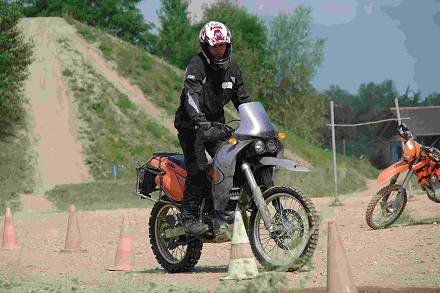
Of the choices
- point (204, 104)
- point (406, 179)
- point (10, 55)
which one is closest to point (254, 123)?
point (204, 104)

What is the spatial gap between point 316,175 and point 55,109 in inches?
625

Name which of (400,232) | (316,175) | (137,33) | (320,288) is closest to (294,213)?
(320,288)

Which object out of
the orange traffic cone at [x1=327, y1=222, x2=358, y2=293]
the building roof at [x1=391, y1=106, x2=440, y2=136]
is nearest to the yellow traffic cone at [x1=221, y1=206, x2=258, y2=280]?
the orange traffic cone at [x1=327, y1=222, x2=358, y2=293]

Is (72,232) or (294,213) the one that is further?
(72,232)

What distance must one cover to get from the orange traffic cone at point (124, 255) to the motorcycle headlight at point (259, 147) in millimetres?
2436

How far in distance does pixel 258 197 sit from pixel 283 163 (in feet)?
1.35

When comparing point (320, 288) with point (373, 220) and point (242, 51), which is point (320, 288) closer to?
point (373, 220)

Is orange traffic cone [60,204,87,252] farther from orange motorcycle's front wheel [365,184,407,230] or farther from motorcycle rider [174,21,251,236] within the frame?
motorcycle rider [174,21,251,236]

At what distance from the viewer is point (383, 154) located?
350 ft

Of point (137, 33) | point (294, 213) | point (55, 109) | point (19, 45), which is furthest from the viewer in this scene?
point (137, 33)

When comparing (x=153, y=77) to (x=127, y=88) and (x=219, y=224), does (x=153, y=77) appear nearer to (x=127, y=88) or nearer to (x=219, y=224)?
(x=127, y=88)

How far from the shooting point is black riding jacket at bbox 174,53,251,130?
10.7 meters

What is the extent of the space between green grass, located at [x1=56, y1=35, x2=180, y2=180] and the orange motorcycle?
3554cm

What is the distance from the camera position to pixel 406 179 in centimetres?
1655
